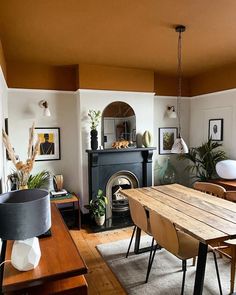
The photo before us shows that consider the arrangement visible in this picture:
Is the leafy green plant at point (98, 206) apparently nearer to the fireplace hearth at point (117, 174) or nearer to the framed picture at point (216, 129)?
the fireplace hearth at point (117, 174)

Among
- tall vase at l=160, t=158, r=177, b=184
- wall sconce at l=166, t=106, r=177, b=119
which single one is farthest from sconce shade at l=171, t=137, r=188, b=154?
tall vase at l=160, t=158, r=177, b=184

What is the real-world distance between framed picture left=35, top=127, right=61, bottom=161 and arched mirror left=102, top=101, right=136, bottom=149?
2.65ft

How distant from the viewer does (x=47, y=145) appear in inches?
160

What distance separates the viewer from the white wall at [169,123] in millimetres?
4824

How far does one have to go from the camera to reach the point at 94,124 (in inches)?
157

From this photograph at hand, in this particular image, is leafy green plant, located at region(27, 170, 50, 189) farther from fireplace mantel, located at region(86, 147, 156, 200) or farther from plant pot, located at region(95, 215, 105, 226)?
plant pot, located at region(95, 215, 105, 226)

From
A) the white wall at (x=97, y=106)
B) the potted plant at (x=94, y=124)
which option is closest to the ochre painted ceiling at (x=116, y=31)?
the white wall at (x=97, y=106)

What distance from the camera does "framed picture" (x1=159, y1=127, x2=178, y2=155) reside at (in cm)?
486

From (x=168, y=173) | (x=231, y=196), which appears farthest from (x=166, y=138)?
(x=231, y=196)

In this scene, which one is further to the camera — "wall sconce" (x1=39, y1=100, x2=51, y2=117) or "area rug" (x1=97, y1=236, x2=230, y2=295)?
"wall sconce" (x1=39, y1=100, x2=51, y2=117)

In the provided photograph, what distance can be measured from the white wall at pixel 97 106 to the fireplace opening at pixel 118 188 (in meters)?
0.42

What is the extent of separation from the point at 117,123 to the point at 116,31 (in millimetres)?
1895

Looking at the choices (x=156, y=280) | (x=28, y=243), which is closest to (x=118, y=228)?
(x=156, y=280)

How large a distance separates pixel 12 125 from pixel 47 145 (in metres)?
0.63
